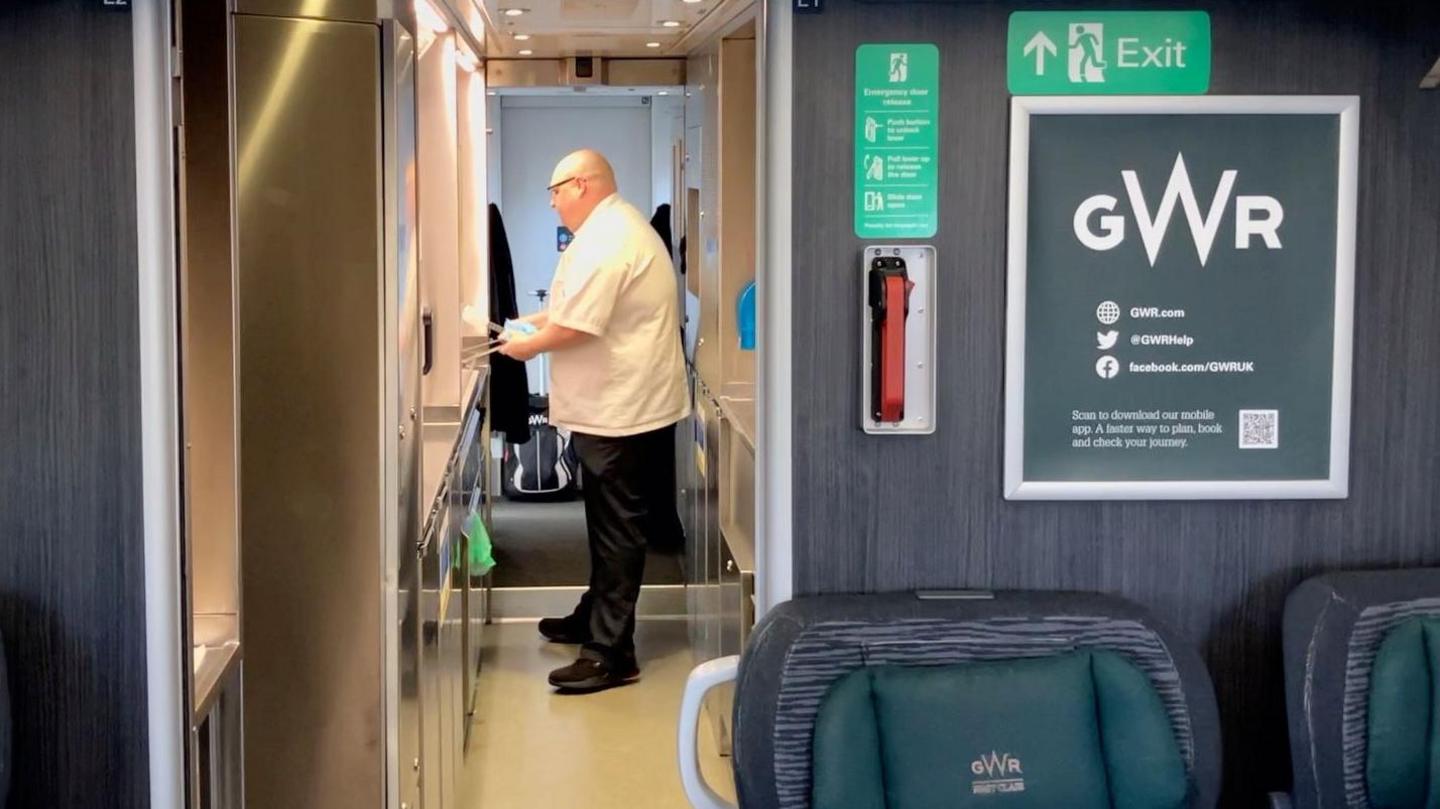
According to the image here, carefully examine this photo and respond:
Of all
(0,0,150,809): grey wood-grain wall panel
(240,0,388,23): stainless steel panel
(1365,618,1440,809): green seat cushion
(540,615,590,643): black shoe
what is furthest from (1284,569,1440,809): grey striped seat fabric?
(540,615,590,643): black shoe

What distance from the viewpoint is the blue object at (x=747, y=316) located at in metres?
4.31

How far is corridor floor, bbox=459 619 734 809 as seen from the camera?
393 cm

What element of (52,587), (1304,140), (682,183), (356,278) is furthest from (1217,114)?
(682,183)

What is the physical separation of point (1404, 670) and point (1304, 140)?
0.76 m

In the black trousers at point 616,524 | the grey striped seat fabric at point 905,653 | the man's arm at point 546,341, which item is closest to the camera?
the grey striped seat fabric at point 905,653

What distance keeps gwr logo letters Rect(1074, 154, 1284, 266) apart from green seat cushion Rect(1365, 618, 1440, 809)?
0.64 meters

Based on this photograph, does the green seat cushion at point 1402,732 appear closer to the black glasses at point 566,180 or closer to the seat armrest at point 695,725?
the seat armrest at point 695,725

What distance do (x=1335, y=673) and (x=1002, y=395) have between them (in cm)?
60

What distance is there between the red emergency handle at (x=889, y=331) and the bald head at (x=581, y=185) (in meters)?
2.63

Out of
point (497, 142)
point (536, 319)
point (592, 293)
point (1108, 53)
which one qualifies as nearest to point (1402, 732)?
point (1108, 53)

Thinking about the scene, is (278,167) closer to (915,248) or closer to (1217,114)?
(915,248)

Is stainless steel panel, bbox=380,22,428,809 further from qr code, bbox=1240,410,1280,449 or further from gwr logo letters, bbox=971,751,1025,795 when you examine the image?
qr code, bbox=1240,410,1280,449

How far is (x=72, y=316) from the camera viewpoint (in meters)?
1.95

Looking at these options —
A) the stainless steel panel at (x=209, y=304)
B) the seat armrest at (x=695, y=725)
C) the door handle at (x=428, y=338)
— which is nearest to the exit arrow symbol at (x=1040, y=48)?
the seat armrest at (x=695, y=725)
